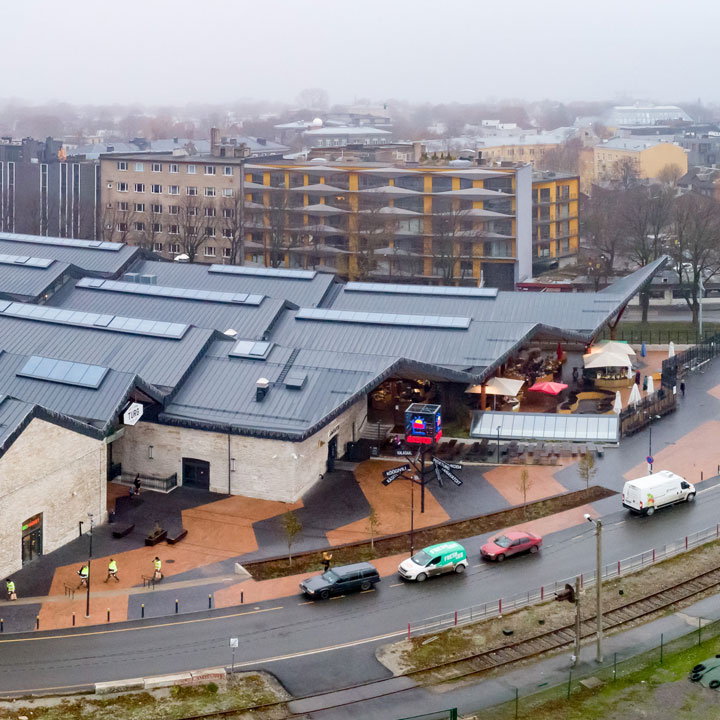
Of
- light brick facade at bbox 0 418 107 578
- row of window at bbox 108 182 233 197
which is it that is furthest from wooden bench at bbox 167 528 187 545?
row of window at bbox 108 182 233 197

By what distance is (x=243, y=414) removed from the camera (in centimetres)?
6531

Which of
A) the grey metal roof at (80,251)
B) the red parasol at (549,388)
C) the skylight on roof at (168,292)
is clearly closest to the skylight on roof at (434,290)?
the red parasol at (549,388)

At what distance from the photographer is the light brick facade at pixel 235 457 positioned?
63.8 m

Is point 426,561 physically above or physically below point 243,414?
below

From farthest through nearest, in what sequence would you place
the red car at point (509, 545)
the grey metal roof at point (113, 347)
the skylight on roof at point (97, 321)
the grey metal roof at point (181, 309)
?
the grey metal roof at point (181, 309), the skylight on roof at point (97, 321), the grey metal roof at point (113, 347), the red car at point (509, 545)

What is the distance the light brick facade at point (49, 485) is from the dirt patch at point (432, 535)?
32.7ft

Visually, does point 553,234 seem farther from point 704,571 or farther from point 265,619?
point 265,619

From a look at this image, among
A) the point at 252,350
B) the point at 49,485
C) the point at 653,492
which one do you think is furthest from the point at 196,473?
the point at 653,492

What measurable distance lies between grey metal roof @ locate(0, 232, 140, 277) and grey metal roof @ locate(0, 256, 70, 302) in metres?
2.50

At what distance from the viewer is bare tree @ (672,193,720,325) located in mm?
111125

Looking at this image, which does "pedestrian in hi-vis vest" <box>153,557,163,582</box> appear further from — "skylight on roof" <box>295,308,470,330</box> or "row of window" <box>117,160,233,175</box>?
"row of window" <box>117,160,233,175</box>

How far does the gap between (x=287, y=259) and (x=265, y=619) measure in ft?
276

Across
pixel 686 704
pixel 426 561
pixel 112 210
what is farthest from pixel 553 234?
pixel 686 704

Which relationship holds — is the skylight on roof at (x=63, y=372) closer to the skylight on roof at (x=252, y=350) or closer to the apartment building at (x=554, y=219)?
the skylight on roof at (x=252, y=350)
